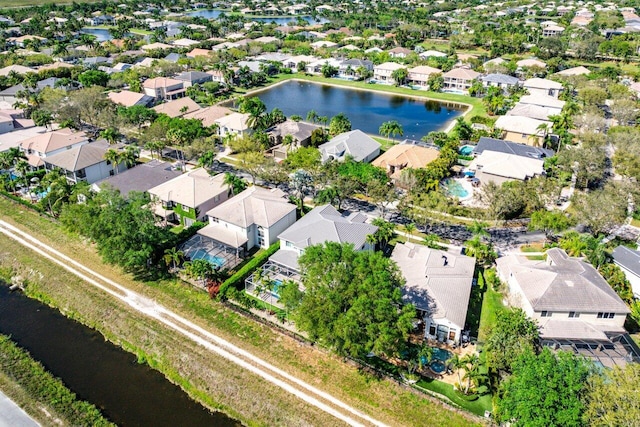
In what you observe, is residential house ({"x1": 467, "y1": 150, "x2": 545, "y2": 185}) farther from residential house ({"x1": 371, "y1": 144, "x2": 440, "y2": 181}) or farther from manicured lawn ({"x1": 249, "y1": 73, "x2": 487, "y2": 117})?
manicured lawn ({"x1": 249, "y1": 73, "x2": 487, "y2": 117})

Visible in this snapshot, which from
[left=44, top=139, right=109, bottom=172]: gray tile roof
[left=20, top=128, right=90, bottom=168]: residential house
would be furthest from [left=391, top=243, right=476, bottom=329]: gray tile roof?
[left=20, top=128, right=90, bottom=168]: residential house

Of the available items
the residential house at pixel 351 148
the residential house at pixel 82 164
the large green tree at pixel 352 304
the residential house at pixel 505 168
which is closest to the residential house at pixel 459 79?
the residential house at pixel 351 148

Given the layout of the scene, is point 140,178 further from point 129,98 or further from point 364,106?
point 364,106

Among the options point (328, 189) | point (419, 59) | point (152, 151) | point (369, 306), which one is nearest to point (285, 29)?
point (419, 59)

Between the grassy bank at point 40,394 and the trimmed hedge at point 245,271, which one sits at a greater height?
the trimmed hedge at point 245,271

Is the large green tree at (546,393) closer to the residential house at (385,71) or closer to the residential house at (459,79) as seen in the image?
the residential house at (459,79)
